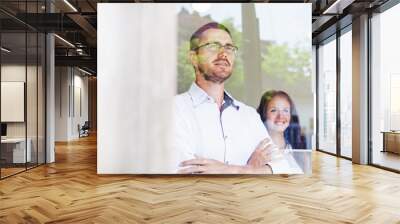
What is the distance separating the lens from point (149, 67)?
632cm

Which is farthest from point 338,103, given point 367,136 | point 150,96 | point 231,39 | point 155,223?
point 155,223

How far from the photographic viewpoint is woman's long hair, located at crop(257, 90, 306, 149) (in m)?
6.34

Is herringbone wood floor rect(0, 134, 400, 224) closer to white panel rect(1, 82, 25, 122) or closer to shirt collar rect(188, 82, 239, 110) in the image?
white panel rect(1, 82, 25, 122)

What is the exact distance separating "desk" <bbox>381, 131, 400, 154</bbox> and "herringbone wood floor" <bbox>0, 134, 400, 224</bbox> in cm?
59

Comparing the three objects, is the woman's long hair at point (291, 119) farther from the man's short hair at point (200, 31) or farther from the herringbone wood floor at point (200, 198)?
the man's short hair at point (200, 31)

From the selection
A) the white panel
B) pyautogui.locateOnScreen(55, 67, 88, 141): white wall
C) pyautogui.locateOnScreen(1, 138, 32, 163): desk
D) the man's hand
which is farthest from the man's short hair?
pyautogui.locateOnScreen(55, 67, 88, 141): white wall

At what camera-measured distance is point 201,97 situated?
20.6ft

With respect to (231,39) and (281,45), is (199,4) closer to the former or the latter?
(231,39)

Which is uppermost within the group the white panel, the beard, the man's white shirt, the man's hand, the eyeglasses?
the eyeglasses

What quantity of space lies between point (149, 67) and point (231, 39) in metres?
1.44

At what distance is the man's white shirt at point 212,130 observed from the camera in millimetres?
6246

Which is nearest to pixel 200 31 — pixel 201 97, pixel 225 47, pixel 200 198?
pixel 225 47

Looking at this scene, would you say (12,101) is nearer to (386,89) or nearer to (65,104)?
(386,89)

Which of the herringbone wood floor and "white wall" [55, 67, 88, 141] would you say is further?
"white wall" [55, 67, 88, 141]
